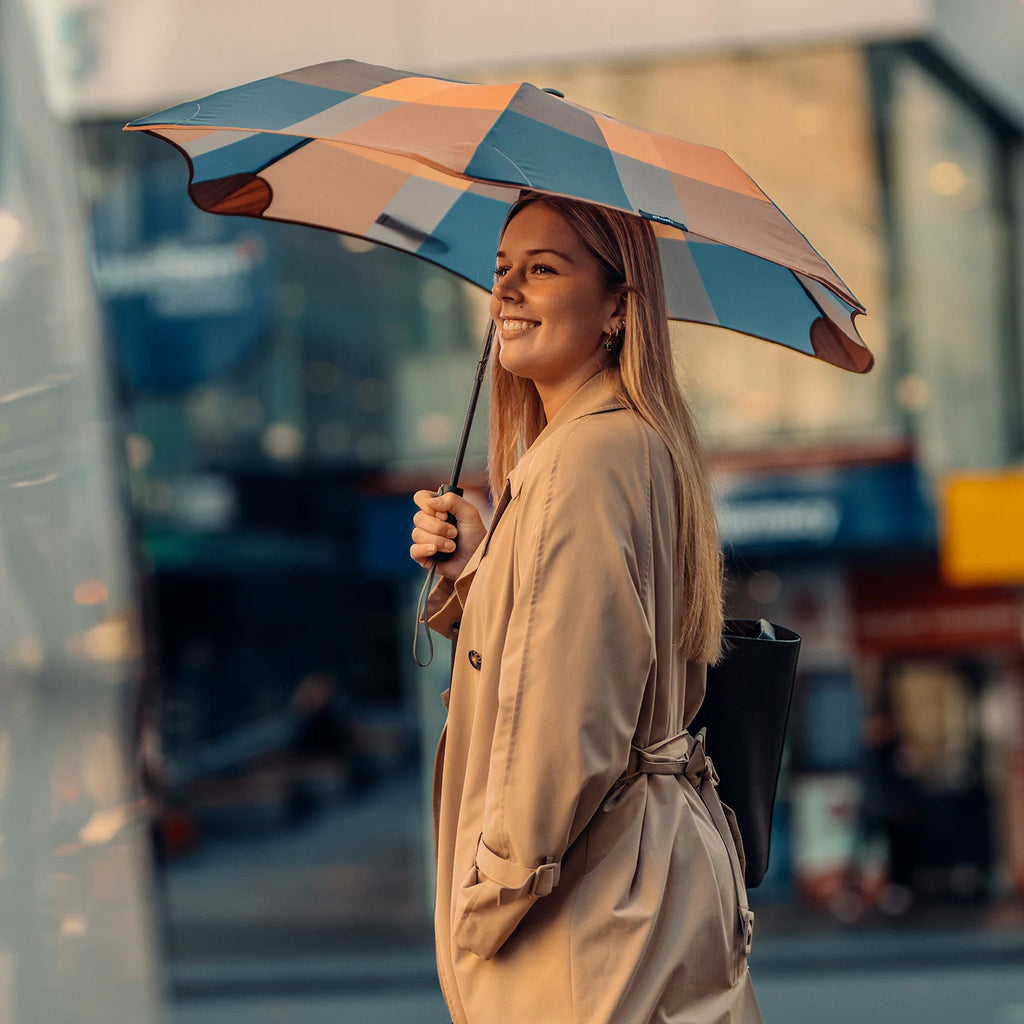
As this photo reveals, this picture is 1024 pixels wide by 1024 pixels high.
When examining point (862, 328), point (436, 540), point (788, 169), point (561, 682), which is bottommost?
point (561, 682)

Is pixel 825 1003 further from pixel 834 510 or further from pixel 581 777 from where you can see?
pixel 581 777

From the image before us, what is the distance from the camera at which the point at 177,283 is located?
450 inches

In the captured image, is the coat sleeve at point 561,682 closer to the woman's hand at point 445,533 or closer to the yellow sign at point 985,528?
the woman's hand at point 445,533

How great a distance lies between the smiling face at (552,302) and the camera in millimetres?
2051

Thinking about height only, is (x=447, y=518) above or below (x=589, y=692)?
above

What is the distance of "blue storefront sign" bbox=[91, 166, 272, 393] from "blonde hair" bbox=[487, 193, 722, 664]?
927 centimetres

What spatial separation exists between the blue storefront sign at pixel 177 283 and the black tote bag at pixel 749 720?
9.25 meters

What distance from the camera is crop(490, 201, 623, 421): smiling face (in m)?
2.05

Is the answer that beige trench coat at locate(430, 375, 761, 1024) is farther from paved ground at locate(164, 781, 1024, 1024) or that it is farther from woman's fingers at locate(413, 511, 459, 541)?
paved ground at locate(164, 781, 1024, 1024)

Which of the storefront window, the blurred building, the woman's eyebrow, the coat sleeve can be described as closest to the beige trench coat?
the coat sleeve

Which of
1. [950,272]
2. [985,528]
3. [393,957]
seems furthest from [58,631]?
[950,272]

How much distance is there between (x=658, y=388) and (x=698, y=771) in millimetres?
538

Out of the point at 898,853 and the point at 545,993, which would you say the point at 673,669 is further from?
the point at 898,853

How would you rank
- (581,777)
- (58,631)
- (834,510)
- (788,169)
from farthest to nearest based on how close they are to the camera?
(788,169)
(834,510)
(58,631)
(581,777)
